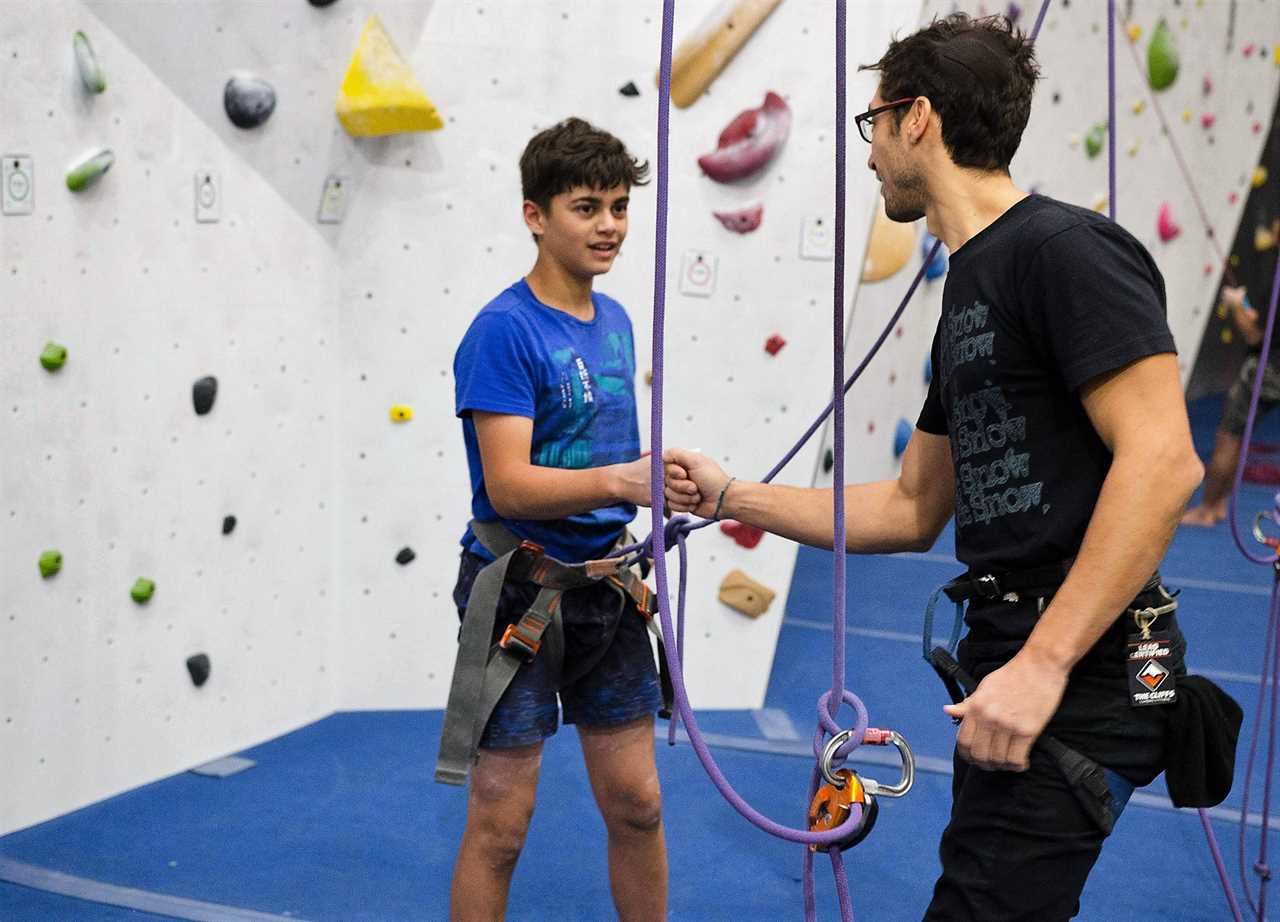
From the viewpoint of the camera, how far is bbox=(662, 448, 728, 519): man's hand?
184cm

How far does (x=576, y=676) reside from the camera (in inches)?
82.4

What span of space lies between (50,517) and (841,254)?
6.49ft

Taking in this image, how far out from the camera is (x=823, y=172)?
3.52 metres

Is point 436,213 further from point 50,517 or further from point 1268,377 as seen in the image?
point 1268,377

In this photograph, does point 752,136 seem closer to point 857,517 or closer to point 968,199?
point 857,517

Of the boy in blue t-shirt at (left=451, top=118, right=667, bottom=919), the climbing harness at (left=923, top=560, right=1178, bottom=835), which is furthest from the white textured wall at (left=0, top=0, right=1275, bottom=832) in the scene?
the climbing harness at (left=923, top=560, right=1178, bottom=835)

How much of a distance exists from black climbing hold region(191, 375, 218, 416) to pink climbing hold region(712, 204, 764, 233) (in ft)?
4.19

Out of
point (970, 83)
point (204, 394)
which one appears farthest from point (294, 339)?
point (970, 83)

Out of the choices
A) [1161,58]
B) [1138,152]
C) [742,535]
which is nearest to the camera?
[742,535]

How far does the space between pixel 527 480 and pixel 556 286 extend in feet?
1.06

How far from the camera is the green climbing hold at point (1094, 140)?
639cm

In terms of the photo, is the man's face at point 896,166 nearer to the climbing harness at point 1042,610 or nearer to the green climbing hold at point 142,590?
the climbing harness at point 1042,610

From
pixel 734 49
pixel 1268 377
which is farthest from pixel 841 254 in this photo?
pixel 1268 377

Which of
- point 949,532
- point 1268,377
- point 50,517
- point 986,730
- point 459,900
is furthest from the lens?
point 949,532
